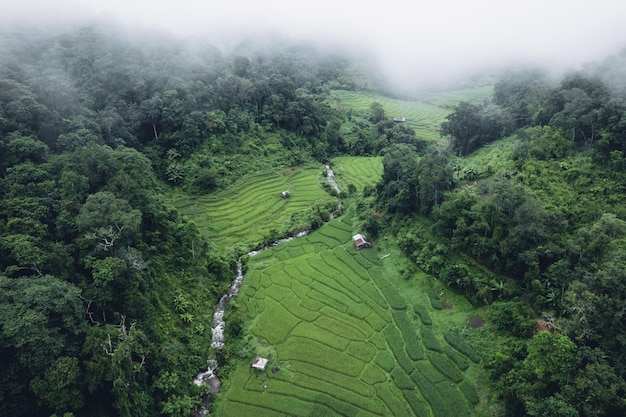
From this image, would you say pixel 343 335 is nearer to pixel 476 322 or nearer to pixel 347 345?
pixel 347 345

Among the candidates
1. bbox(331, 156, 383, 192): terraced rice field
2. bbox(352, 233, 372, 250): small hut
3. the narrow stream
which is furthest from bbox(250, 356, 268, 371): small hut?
bbox(331, 156, 383, 192): terraced rice field

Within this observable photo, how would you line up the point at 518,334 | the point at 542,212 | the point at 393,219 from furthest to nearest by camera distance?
the point at 393,219, the point at 542,212, the point at 518,334

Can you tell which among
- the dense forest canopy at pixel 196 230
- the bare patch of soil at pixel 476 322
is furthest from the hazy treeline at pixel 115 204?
the bare patch of soil at pixel 476 322

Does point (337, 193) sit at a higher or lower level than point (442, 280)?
lower

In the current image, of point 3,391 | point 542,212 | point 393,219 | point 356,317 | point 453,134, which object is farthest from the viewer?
point 453,134

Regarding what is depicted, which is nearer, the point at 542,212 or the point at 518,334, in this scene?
the point at 518,334

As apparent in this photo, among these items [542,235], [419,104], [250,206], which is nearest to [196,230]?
[250,206]

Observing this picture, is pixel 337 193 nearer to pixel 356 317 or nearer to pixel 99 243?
pixel 356 317

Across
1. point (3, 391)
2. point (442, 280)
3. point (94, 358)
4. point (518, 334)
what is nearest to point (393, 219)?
point (442, 280)
